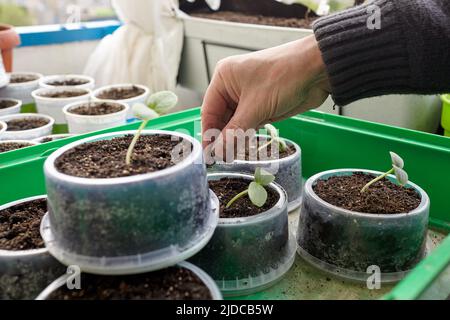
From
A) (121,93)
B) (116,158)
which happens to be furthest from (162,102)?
(121,93)

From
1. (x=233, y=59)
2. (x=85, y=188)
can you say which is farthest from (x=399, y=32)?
(x=85, y=188)

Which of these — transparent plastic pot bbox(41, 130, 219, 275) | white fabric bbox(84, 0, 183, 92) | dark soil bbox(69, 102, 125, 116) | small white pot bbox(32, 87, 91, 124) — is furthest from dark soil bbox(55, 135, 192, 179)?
white fabric bbox(84, 0, 183, 92)

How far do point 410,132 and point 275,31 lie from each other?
1.91 feet

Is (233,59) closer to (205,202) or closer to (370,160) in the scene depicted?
(205,202)

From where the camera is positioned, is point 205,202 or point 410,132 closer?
point 205,202

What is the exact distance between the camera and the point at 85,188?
0.50 metres

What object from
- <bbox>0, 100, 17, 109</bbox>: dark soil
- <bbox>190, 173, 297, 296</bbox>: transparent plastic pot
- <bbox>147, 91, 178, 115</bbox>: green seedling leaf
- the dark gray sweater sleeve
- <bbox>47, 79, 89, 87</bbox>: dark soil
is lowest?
<bbox>190, 173, 297, 296</bbox>: transparent plastic pot

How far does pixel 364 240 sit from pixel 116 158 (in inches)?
16.0

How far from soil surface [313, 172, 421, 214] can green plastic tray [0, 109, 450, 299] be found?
4.4 inches

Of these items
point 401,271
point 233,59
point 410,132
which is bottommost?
point 401,271

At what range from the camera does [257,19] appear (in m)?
1.69

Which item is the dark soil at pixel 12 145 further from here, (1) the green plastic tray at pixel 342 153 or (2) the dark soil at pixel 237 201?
(2) the dark soil at pixel 237 201

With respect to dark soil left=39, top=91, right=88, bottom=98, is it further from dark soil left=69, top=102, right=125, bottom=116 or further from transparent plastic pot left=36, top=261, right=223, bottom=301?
transparent plastic pot left=36, top=261, right=223, bottom=301

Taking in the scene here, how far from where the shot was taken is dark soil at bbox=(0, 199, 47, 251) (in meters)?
0.62
